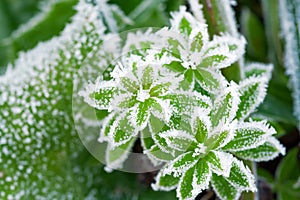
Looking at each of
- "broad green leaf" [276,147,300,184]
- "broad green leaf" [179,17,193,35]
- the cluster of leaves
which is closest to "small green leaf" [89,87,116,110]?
the cluster of leaves

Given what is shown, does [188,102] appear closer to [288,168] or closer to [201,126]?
[201,126]

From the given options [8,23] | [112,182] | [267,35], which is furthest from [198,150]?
[8,23]

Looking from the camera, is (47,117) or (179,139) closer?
(179,139)

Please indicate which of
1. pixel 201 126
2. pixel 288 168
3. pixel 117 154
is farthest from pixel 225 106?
pixel 288 168

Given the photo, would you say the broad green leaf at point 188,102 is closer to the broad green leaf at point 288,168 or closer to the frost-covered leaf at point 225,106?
the frost-covered leaf at point 225,106

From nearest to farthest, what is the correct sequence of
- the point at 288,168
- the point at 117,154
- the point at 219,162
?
the point at 219,162, the point at 117,154, the point at 288,168

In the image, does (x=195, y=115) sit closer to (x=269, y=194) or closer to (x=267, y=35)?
(x=269, y=194)
